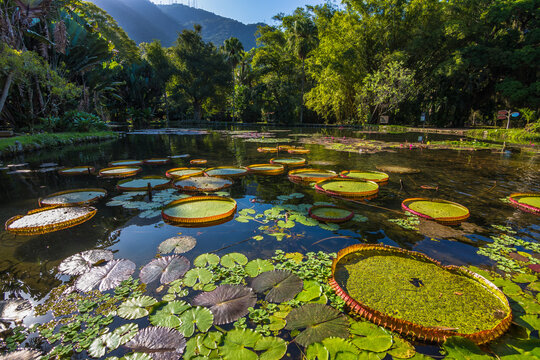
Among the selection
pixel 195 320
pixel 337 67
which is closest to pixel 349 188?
pixel 195 320

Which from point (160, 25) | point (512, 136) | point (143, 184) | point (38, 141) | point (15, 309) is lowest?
point (15, 309)

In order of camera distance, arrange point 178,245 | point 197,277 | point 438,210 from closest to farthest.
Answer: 1. point 197,277
2. point 178,245
3. point 438,210

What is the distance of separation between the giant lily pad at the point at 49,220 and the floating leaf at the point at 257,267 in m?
2.55

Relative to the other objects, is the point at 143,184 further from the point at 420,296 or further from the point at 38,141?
the point at 38,141

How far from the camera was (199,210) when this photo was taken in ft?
11.0

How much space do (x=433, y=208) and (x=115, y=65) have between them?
28.0 m

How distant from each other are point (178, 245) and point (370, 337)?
1.99m

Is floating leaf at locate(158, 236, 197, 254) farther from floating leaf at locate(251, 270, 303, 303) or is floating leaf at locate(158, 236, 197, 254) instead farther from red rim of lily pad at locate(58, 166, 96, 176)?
red rim of lily pad at locate(58, 166, 96, 176)

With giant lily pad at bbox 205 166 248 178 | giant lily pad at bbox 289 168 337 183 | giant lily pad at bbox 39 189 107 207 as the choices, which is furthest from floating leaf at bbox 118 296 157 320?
giant lily pad at bbox 289 168 337 183

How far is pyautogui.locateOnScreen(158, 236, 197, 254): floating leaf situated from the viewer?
2.49m

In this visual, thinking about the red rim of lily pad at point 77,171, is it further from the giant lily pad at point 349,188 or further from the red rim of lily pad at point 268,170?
the giant lily pad at point 349,188

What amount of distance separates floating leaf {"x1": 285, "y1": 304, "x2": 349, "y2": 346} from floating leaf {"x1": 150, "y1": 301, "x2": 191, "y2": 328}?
73 centimetres

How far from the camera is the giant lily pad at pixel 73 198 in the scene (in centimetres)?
355

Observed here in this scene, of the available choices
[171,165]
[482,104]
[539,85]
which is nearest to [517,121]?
[539,85]
